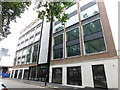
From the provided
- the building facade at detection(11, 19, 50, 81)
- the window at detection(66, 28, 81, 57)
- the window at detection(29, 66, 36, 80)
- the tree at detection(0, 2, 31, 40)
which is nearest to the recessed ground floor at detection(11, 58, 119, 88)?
the building facade at detection(11, 19, 50, 81)

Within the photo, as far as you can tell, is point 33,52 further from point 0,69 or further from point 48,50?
point 0,69

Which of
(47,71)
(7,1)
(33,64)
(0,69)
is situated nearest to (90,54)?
(47,71)

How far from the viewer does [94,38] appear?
15828 mm

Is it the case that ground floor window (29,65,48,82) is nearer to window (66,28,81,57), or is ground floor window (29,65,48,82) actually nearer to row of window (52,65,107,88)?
row of window (52,65,107,88)

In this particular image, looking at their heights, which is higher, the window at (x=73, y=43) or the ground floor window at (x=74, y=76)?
the window at (x=73, y=43)

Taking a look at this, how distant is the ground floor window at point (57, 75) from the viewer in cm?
1926

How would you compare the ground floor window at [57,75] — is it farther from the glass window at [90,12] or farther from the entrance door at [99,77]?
the glass window at [90,12]

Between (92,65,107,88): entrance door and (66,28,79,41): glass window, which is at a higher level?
(66,28,79,41): glass window

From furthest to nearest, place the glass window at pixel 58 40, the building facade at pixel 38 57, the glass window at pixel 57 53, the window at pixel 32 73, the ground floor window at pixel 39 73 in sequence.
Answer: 1. the window at pixel 32 73
2. the building facade at pixel 38 57
3. the ground floor window at pixel 39 73
4. the glass window at pixel 58 40
5. the glass window at pixel 57 53

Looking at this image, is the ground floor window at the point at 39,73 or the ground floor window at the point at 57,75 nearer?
the ground floor window at the point at 57,75

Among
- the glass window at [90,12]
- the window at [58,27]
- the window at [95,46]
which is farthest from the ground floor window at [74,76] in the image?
the glass window at [90,12]

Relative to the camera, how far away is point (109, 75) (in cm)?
1247

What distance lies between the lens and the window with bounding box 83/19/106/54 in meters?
14.8

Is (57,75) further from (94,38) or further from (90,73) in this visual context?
(94,38)
